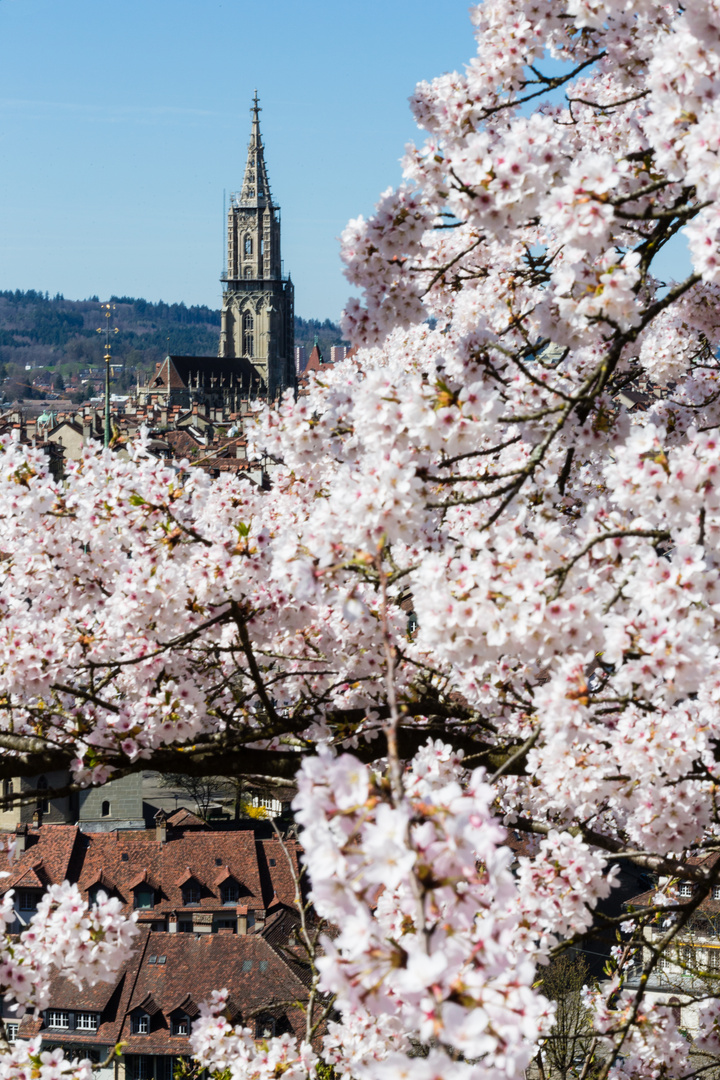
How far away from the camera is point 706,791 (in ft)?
16.9

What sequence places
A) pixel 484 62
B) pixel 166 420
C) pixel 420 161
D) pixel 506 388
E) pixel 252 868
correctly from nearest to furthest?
1. pixel 420 161
2. pixel 484 62
3. pixel 506 388
4. pixel 252 868
5. pixel 166 420

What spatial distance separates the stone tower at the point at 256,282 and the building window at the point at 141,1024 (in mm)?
112097

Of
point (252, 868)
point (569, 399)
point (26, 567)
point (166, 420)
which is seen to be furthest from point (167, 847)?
point (166, 420)

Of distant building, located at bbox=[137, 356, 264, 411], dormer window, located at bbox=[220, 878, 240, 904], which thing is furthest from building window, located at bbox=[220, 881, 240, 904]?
distant building, located at bbox=[137, 356, 264, 411]

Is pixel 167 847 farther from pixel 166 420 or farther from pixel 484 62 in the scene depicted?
pixel 166 420

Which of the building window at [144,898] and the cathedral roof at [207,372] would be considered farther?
the cathedral roof at [207,372]

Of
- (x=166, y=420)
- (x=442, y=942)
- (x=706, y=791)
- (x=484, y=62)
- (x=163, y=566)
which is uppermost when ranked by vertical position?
(x=166, y=420)

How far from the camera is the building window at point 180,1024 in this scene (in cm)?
3291

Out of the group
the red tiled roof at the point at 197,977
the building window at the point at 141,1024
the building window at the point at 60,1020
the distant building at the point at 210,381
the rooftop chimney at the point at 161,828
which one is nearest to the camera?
the red tiled roof at the point at 197,977

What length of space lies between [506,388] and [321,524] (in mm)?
2520

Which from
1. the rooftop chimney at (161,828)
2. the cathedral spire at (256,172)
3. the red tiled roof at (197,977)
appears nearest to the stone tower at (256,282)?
the cathedral spire at (256,172)

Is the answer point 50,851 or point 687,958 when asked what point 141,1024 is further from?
point 687,958

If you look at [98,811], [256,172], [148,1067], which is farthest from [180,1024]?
[256,172]

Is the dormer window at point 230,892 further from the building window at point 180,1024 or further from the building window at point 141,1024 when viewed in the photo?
the building window at point 180,1024
